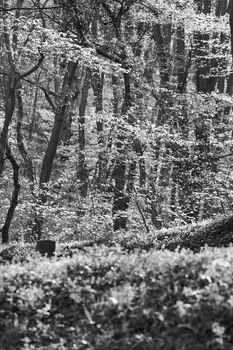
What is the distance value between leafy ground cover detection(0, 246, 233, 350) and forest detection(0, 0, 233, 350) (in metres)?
0.01

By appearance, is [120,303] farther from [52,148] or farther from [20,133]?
[20,133]

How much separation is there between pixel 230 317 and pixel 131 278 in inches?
40.4

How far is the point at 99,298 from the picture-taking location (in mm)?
4465

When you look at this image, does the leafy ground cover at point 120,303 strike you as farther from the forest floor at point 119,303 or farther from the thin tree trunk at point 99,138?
the thin tree trunk at point 99,138

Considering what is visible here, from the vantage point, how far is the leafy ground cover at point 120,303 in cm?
389

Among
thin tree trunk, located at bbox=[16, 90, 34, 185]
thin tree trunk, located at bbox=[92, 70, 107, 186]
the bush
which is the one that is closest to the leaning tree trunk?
thin tree trunk, located at bbox=[16, 90, 34, 185]

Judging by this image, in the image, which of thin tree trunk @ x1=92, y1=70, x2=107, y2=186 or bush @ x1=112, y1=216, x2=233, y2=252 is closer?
bush @ x1=112, y1=216, x2=233, y2=252

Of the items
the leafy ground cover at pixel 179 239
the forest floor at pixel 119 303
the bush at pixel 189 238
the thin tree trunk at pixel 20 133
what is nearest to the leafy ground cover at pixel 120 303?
the forest floor at pixel 119 303

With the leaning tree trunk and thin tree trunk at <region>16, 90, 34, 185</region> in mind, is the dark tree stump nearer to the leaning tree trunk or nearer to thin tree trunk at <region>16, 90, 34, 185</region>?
the leaning tree trunk

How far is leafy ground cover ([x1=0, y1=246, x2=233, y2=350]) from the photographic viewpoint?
3887mm

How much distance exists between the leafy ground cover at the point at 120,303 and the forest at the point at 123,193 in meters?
0.01

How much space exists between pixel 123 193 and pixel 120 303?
12.4m

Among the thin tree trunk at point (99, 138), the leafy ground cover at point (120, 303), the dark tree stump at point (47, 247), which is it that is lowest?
the dark tree stump at point (47, 247)

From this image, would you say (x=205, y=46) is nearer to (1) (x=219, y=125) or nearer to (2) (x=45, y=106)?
(1) (x=219, y=125)
